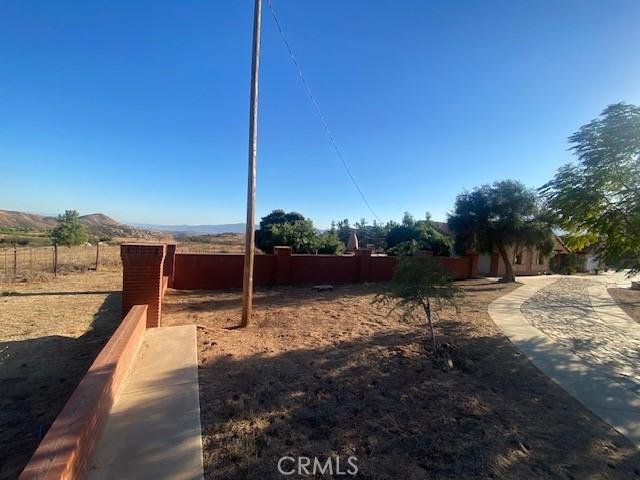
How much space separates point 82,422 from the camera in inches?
94.0

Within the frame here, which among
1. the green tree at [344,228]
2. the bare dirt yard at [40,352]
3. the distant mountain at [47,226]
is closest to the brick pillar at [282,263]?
the bare dirt yard at [40,352]

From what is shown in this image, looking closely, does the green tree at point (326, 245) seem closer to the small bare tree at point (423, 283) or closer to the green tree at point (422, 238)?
the green tree at point (422, 238)

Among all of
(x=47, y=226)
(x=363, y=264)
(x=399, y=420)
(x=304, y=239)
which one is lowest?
(x=399, y=420)

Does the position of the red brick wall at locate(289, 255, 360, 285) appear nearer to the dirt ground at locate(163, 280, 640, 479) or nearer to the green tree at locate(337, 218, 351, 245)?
the dirt ground at locate(163, 280, 640, 479)

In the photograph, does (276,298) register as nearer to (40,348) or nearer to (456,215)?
(40,348)

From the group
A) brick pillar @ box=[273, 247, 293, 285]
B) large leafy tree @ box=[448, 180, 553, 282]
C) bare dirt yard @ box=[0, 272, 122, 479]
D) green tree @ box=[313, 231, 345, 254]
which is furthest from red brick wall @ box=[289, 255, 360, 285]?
large leafy tree @ box=[448, 180, 553, 282]

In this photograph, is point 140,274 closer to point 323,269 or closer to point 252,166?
point 252,166

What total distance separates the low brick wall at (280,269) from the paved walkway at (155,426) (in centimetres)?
785

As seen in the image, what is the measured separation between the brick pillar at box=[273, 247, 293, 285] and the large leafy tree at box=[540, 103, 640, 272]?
9390 mm

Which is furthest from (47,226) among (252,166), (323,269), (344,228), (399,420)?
(399,420)

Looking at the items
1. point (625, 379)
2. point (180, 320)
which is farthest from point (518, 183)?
point (180, 320)

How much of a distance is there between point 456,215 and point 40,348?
1947 cm

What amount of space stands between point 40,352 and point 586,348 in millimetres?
10376

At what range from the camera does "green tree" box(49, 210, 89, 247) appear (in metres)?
17.7
